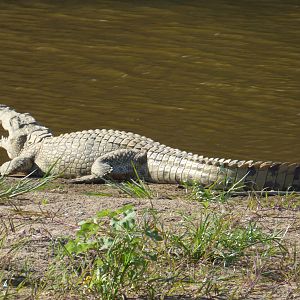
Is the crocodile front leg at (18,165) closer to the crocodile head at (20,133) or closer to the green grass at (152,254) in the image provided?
the crocodile head at (20,133)

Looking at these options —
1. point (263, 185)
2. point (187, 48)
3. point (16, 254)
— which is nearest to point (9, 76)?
point (187, 48)

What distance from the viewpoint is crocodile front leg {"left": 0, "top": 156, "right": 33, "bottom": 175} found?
773 centimetres

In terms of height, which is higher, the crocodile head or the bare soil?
the bare soil

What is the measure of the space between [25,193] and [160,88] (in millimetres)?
5266

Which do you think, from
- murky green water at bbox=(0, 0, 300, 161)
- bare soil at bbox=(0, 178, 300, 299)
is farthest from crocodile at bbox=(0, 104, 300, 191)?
murky green water at bbox=(0, 0, 300, 161)

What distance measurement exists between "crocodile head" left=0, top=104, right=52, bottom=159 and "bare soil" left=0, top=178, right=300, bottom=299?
2.39 metres

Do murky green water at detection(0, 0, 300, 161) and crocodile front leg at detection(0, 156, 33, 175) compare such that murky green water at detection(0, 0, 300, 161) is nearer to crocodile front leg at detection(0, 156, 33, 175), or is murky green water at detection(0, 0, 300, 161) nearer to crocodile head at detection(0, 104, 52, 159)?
crocodile head at detection(0, 104, 52, 159)

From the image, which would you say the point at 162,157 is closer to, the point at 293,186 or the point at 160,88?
the point at 293,186

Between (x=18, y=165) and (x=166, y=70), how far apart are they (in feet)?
12.4

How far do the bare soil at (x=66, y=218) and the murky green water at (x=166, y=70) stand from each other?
3.13 meters

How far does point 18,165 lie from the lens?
25.7 ft

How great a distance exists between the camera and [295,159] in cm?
824

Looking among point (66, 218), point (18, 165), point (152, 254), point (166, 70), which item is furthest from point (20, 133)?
point (152, 254)

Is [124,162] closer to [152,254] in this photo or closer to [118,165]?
[118,165]
